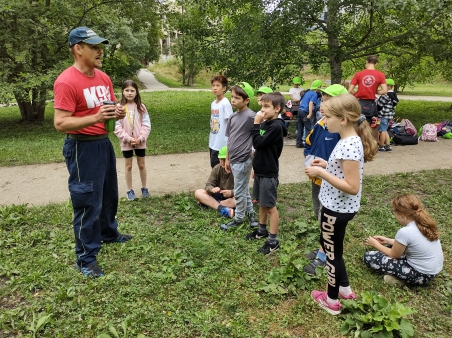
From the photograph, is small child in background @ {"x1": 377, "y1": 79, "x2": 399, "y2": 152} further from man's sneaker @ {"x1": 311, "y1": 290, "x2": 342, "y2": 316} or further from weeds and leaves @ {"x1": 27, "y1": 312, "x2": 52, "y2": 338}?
weeds and leaves @ {"x1": 27, "y1": 312, "x2": 52, "y2": 338}

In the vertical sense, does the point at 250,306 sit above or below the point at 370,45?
below

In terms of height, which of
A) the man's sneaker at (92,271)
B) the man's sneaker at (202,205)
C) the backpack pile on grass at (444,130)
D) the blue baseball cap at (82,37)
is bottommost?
the man's sneaker at (92,271)

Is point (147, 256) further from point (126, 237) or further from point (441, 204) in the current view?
point (441, 204)

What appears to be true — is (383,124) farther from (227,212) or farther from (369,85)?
(227,212)

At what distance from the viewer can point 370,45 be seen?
37.2ft

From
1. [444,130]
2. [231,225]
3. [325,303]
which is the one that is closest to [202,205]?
[231,225]

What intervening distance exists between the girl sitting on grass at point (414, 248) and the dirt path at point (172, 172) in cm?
308

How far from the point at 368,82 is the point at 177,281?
19.9 ft

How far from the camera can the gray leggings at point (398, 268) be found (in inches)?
130

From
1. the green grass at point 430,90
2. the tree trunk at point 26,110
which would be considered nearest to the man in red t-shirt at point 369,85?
the tree trunk at point 26,110

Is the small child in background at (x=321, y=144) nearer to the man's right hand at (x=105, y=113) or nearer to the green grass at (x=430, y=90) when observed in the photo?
the man's right hand at (x=105, y=113)

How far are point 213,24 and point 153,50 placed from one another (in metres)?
29.2

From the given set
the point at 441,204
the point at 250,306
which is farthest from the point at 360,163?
the point at 441,204

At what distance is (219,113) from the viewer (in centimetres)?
482
